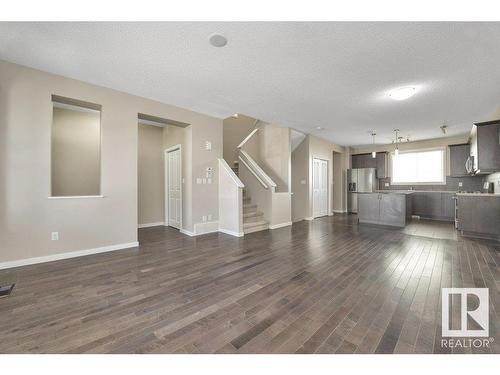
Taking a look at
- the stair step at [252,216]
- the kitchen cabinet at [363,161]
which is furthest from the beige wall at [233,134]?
the kitchen cabinet at [363,161]

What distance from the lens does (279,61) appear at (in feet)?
8.95

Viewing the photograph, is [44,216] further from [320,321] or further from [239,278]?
[320,321]

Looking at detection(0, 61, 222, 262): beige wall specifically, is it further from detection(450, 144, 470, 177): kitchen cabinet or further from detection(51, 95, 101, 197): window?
detection(450, 144, 470, 177): kitchen cabinet

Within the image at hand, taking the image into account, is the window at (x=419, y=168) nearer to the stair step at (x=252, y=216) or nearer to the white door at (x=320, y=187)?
the white door at (x=320, y=187)

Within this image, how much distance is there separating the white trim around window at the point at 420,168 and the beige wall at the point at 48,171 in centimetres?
848

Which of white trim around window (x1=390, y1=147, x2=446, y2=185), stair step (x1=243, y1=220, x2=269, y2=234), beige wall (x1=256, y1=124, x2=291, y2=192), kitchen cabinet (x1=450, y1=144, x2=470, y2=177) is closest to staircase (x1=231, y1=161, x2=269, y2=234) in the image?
stair step (x1=243, y1=220, x2=269, y2=234)

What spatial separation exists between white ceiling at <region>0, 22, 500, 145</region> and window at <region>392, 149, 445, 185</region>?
3.53 meters

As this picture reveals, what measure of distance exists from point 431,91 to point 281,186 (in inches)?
146

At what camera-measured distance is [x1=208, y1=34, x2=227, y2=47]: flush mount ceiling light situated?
225cm

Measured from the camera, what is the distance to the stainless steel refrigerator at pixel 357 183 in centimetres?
803

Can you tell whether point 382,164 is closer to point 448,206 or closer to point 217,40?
point 448,206

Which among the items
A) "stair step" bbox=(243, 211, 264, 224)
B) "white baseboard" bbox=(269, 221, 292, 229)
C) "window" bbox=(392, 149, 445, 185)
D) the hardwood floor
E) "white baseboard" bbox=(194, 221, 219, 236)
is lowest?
the hardwood floor
